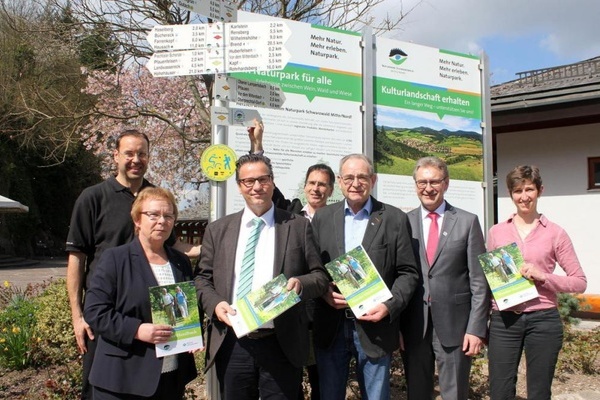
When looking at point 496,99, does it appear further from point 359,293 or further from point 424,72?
point 359,293

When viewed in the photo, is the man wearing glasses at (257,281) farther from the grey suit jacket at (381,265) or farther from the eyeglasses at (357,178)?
the eyeglasses at (357,178)

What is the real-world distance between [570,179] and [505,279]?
724cm

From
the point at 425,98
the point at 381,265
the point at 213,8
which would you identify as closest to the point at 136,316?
the point at 381,265

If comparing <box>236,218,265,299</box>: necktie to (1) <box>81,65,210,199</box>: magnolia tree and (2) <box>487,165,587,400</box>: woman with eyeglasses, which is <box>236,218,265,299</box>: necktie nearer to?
(2) <box>487,165,587,400</box>: woman with eyeglasses

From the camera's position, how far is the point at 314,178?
13.8 feet

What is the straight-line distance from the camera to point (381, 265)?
3227mm

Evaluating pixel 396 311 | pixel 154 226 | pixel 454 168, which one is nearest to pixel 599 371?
pixel 454 168

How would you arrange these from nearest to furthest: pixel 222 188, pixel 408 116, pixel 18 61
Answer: pixel 222 188 → pixel 408 116 → pixel 18 61

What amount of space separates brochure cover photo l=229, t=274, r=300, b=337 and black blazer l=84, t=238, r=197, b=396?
1.48ft

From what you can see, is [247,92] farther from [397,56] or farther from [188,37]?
[397,56]

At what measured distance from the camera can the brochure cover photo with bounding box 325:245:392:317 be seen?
3.08m

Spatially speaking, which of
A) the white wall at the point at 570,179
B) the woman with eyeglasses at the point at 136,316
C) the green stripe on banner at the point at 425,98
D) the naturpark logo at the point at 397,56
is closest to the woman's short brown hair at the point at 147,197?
the woman with eyeglasses at the point at 136,316

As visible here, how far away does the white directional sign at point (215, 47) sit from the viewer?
3.86 m

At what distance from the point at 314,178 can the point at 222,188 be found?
0.77 metres
